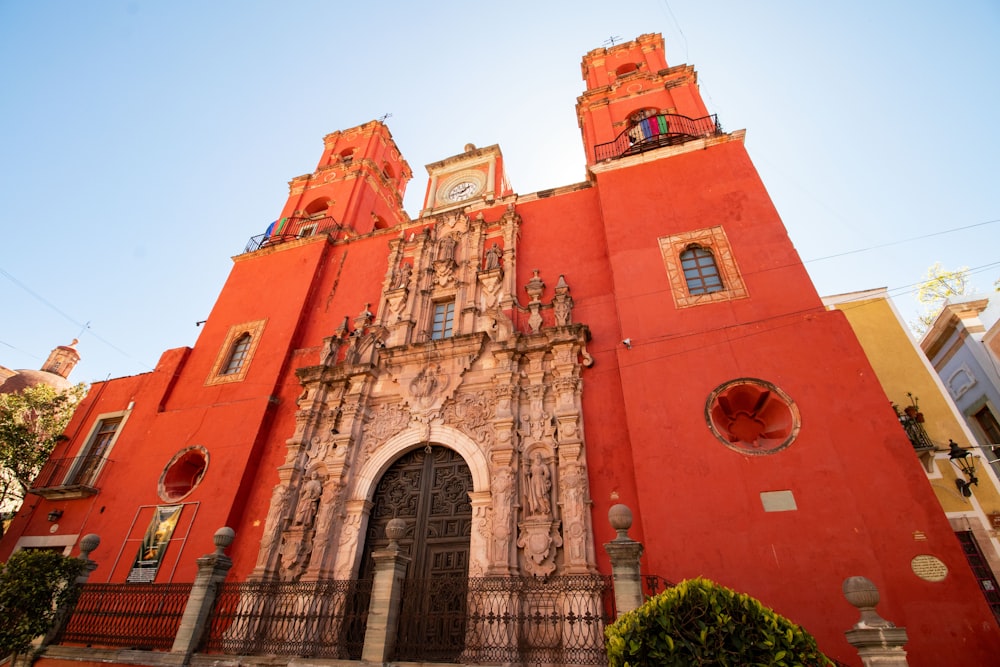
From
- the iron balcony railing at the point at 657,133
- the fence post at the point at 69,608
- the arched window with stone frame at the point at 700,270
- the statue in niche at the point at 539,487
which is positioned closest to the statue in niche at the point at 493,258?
the iron balcony railing at the point at 657,133

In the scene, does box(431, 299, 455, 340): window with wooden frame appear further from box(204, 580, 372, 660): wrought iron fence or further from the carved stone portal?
box(204, 580, 372, 660): wrought iron fence

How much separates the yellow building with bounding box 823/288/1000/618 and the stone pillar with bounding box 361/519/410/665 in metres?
6.41

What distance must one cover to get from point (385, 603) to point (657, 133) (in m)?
11.6

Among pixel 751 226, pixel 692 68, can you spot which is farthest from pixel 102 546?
pixel 692 68

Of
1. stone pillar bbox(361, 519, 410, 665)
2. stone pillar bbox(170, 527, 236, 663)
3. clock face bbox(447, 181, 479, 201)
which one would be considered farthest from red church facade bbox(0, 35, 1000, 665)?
stone pillar bbox(361, 519, 410, 665)

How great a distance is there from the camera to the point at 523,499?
26.6ft

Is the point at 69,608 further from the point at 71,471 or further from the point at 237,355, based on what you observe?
the point at 237,355

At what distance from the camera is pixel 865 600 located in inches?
187

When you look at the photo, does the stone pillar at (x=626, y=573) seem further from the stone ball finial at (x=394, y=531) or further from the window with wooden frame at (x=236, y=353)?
the window with wooden frame at (x=236, y=353)

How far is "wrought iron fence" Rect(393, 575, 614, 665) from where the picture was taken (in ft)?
21.0

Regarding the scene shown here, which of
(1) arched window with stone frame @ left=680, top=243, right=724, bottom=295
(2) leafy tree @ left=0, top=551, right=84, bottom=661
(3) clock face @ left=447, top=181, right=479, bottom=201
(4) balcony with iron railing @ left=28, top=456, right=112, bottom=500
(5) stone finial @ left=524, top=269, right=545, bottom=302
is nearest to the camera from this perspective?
(2) leafy tree @ left=0, top=551, right=84, bottom=661

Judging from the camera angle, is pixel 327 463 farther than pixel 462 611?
Yes

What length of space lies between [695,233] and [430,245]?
6208 mm

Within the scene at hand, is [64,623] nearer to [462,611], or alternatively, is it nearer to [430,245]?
[462,611]
